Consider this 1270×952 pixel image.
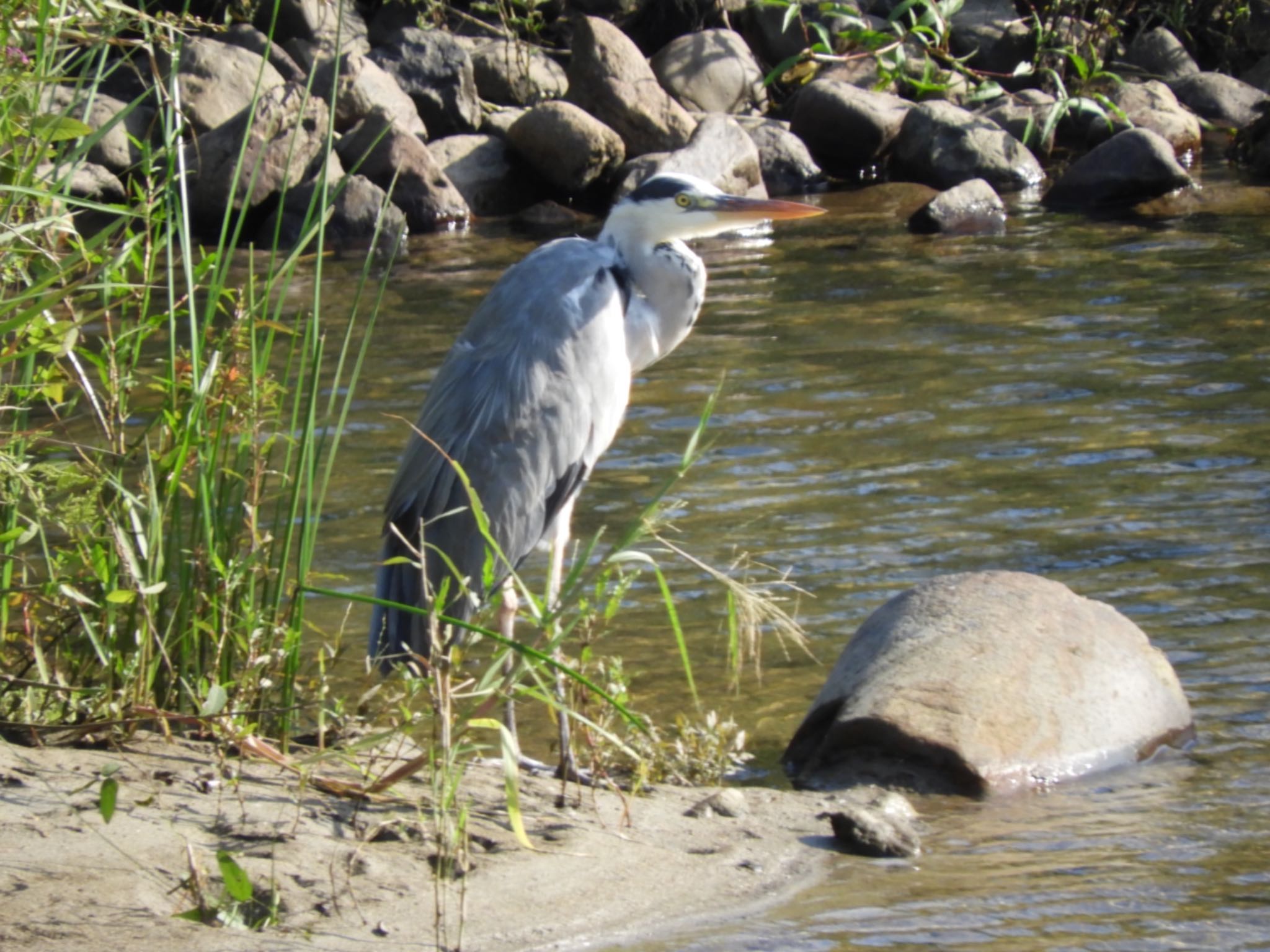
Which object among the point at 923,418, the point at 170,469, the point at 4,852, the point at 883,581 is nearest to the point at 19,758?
the point at 4,852

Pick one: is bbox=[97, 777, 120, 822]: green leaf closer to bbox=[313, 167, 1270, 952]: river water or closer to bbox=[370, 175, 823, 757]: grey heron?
bbox=[313, 167, 1270, 952]: river water

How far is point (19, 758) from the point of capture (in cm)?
285

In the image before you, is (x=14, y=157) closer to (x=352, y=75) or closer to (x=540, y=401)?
(x=540, y=401)

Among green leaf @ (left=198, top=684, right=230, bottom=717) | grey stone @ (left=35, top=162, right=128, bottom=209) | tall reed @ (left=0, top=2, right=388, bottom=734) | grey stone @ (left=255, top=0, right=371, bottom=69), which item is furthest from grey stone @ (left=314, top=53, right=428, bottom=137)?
green leaf @ (left=198, top=684, right=230, bottom=717)

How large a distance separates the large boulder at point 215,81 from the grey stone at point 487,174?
56.9 inches

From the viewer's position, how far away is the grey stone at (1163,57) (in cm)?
1559

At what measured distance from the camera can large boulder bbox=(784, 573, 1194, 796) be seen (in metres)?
3.66

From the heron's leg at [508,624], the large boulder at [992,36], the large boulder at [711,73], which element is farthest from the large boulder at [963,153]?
the heron's leg at [508,624]

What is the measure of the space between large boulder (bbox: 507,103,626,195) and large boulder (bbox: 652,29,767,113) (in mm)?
1588

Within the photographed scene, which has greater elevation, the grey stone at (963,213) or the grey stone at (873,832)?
the grey stone at (963,213)

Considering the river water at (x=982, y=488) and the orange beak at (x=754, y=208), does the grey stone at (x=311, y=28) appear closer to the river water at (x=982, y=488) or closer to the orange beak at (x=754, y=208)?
the river water at (x=982, y=488)

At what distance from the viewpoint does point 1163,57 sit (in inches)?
616

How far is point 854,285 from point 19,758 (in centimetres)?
705

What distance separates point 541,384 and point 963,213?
285 inches
